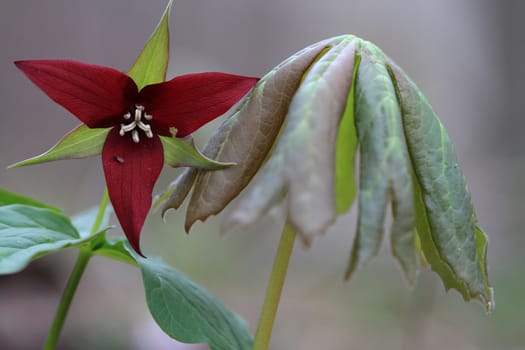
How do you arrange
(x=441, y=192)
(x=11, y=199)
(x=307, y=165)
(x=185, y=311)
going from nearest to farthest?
(x=307, y=165), (x=441, y=192), (x=185, y=311), (x=11, y=199)

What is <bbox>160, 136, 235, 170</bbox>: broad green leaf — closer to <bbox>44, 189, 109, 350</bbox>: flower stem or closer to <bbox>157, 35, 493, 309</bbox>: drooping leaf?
<bbox>157, 35, 493, 309</bbox>: drooping leaf

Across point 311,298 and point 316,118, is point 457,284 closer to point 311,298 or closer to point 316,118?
point 316,118

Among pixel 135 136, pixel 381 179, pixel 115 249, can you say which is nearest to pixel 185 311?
pixel 115 249

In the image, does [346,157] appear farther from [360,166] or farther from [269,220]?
[269,220]

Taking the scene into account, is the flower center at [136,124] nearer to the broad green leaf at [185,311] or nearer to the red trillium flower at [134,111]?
the red trillium flower at [134,111]

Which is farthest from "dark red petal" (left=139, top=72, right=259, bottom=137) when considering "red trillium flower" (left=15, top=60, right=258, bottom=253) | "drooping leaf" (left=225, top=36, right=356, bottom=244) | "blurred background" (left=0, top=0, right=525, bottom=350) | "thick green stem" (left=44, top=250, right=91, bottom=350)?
"blurred background" (left=0, top=0, right=525, bottom=350)
